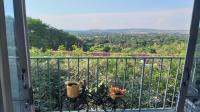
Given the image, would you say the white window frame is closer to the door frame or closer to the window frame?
the window frame

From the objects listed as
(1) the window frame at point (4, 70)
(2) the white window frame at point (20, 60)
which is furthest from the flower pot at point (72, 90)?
(1) the window frame at point (4, 70)

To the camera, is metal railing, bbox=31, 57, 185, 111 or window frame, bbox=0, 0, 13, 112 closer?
window frame, bbox=0, 0, 13, 112

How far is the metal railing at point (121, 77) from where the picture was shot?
3.60 metres

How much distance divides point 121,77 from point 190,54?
74.7 inches

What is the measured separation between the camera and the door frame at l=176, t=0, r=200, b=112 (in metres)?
2.03

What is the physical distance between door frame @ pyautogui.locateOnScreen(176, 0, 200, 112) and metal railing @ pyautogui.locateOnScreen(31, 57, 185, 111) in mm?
1252

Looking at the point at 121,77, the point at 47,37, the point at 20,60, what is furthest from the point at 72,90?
the point at 47,37

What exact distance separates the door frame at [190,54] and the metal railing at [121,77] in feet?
4.11

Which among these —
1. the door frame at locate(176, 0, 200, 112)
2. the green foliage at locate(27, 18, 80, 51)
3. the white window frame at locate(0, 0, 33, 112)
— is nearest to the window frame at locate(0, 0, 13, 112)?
the white window frame at locate(0, 0, 33, 112)

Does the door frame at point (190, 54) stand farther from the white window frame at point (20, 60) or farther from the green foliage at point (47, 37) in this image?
the green foliage at point (47, 37)

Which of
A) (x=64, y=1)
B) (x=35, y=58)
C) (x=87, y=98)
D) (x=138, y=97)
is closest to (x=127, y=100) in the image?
(x=138, y=97)

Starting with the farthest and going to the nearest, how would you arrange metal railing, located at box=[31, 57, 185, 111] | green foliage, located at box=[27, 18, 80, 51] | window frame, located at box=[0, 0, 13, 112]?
1. green foliage, located at box=[27, 18, 80, 51]
2. metal railing, located at box=[31, 57, 185, 111]
3. window frame, located at box=[0, 0, 13, 112]

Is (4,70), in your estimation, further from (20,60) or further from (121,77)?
(121,77)

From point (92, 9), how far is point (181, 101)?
2591 millimetres
